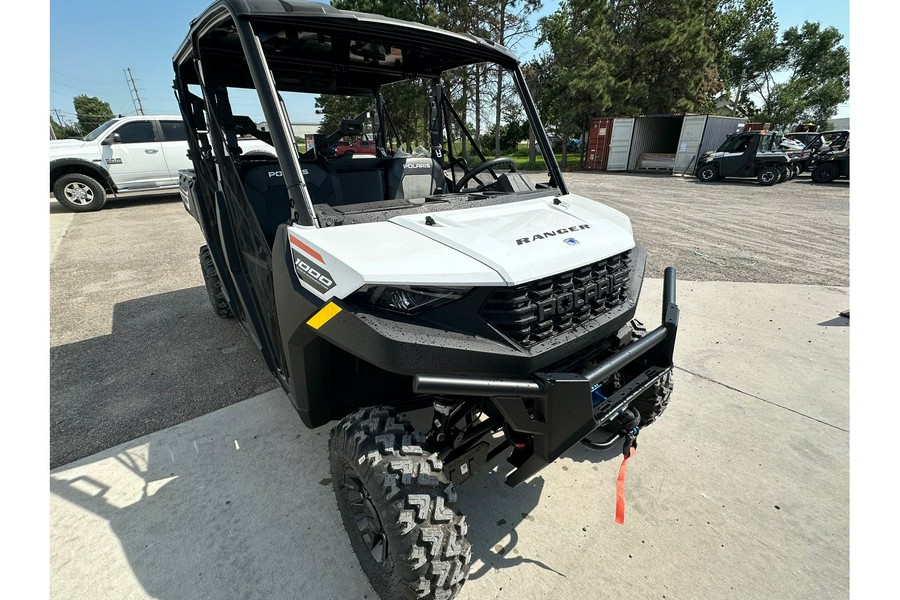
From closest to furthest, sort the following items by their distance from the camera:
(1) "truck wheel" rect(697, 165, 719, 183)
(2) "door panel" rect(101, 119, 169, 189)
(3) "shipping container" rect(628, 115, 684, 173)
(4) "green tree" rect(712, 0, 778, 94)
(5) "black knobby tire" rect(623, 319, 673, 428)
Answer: (5) "black knobby tire" rect(623, 319, 673, 428), (2) "door panel" rect(101, 119, 169, 189), (1) "truck wheel" rect(697, 165, 719, 183), (3) "shipping container" rect(628, 115, 684, 173), (4) "green tree" rect(712, 0, 778, 94)

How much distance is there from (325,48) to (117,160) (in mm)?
9535

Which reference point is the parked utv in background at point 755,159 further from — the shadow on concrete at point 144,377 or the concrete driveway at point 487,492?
the shadow on concrete at point 144,377

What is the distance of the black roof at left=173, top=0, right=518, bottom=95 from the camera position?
1691 millimetres

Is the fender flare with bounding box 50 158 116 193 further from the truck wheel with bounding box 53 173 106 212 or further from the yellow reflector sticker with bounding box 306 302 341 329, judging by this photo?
the yellow reflector sticker with bounding box 306 302 341 329

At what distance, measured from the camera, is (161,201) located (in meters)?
11.1

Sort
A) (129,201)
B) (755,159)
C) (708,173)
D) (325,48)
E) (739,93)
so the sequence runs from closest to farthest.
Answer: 1. (325,48)
2. (129,201)
3. (755,159)
4. (708,173)
5. (739,93)

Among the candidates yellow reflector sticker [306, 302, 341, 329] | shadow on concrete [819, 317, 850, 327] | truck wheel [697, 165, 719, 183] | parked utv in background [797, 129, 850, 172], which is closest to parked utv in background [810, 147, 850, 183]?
parked utv in background [797, 129, 850, 172]

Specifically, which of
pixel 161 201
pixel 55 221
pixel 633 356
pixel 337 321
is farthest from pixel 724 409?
pixel 161 201

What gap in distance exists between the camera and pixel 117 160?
924cm

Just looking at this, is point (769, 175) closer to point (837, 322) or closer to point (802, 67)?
point (837, 322)

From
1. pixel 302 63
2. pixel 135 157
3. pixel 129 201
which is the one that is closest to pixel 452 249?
pixel 302 63

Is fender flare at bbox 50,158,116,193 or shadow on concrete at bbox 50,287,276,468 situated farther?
fender flare at bbox 50,158,116,193

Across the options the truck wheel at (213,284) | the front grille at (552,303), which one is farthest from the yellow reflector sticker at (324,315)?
the truck wheel at (213,284)

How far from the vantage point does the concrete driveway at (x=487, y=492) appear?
1.73 metres
